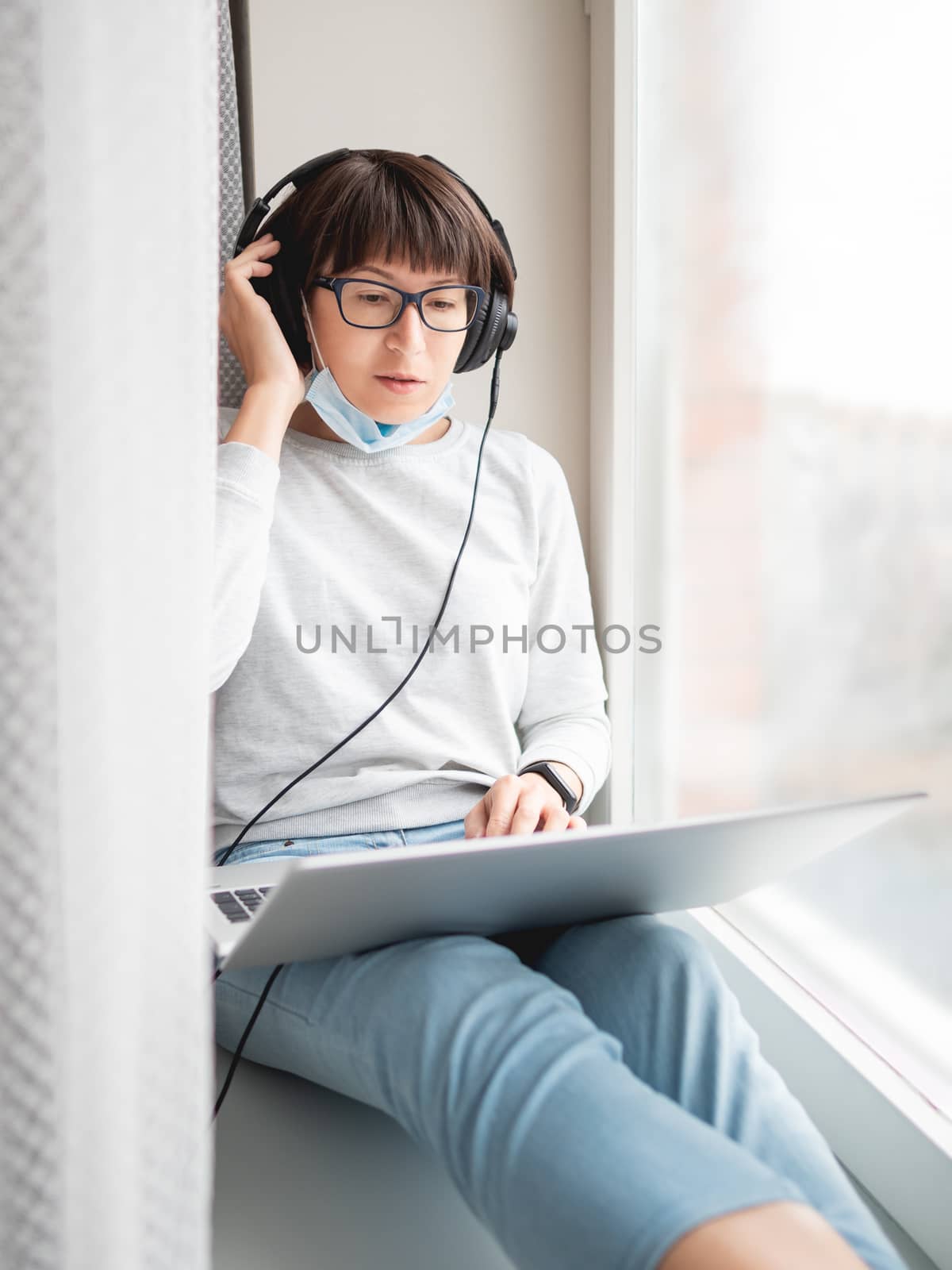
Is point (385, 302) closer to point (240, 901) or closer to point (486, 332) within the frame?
point (486, 332)

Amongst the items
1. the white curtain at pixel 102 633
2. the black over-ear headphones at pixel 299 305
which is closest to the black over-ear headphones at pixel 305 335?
the black over-ear headphones at pixel 299 305

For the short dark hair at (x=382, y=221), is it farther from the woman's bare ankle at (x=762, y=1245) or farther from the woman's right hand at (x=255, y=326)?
the woman's bare ankle at (x=762, y=1245)

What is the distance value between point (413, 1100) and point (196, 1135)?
226 millimetres

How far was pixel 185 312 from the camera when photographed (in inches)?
16.9

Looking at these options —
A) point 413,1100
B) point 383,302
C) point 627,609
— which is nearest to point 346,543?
point 383,302

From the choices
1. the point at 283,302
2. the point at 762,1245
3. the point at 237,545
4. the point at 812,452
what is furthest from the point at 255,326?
the point at 762,1245

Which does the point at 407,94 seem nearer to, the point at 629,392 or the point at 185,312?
the point at 629,392

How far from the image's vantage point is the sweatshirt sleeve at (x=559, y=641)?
1.09 meters

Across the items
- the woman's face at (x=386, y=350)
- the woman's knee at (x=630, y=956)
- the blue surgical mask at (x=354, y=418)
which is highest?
the woman's face at (x=386, y=350)

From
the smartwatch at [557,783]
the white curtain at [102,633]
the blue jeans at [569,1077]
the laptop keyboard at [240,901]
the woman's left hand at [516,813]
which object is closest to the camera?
the white curtain at [102,633]

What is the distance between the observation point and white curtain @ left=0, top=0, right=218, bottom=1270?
1.22 ft

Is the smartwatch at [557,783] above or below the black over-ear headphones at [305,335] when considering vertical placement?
below

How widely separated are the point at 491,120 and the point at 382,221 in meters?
0.42

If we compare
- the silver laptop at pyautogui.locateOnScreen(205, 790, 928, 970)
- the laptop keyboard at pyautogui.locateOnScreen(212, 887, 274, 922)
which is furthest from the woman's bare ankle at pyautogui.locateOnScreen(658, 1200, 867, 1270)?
the laptop keyboard at pyautogui.locateOnScreen(212, 887, 274, 922)
